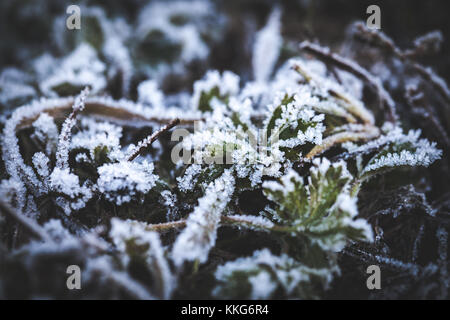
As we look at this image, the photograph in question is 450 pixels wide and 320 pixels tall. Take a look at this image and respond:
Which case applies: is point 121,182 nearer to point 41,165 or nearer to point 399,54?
point 41,165

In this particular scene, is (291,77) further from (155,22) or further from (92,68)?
(155,22)

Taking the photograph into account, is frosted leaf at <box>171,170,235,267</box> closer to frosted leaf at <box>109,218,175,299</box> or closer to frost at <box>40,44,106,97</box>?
frosted leaf at <box>109,218,175,299</box>

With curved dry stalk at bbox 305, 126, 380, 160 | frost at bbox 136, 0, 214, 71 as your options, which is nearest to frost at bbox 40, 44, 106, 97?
frost at bbox 136, 0, 214, 71

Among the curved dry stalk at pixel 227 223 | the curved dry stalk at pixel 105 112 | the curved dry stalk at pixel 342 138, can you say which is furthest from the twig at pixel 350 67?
the curved dry stalk at pixel 227 223

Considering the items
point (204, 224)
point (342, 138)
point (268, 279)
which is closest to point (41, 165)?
point (204, 224)
